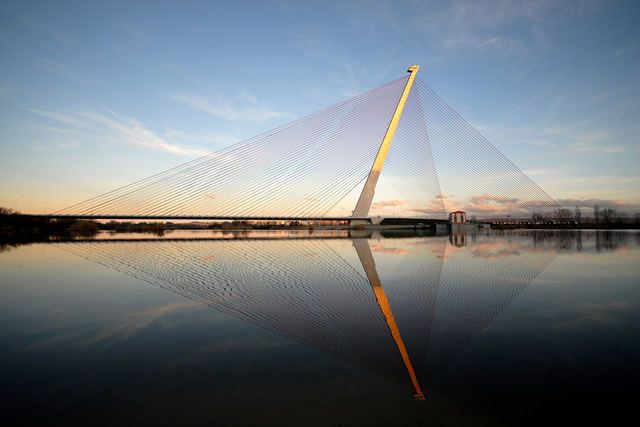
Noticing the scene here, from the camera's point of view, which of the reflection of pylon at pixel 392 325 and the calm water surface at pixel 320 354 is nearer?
the calm water surface at pixel 320 354

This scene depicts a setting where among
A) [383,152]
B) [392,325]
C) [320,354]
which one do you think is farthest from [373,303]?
[383,152]

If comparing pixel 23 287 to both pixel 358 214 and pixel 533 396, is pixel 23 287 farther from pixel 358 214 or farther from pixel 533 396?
pixel 358 214

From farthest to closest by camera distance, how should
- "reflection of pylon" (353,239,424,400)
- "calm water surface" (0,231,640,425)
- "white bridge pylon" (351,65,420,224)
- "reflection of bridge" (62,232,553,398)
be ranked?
"white bridge pylon" (351,65,420,224), "reflection of bridge" (62,232,553,398), "reflection of pylon" (353,239,424,400), "calm water surface" (0,231,640,425)

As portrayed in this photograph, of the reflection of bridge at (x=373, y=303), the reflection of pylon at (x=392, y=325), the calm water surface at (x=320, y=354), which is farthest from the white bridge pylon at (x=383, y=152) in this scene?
the calm water surface at (x=320, y=354)

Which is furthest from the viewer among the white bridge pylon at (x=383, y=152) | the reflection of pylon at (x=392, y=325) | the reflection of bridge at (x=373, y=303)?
the white bridge pylon at (x=383, y=152)

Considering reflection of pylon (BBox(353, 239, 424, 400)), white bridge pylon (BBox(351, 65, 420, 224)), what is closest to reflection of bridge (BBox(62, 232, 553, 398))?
reflection of pylon (BBox(353, 239, 424, 400))

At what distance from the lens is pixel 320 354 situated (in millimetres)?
3957

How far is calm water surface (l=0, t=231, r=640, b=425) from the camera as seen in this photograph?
9.02 ft

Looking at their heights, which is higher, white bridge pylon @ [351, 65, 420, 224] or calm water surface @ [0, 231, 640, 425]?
white bridge pylon @ [351, 65, 420, 224]

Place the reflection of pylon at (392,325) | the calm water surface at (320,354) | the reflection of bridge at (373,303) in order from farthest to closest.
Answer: the reflection of bridge at (373,303) < the reflection of pylon at (392,325) < the calm water surface at (320,354)

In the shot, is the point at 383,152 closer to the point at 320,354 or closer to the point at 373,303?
the point at 373,303

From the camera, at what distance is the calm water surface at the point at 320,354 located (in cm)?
275

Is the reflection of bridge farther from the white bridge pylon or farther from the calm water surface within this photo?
the white bridge pylon

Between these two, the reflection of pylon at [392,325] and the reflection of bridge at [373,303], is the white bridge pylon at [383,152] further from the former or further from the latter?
the reflection of pylon at [392,325]
